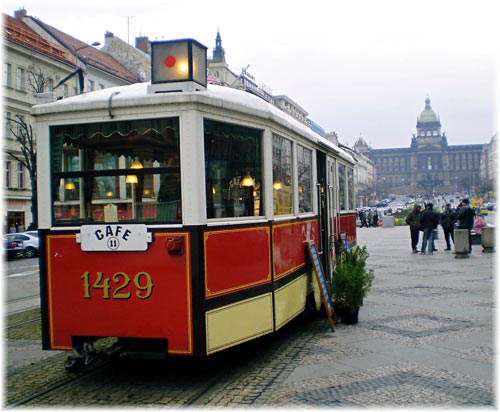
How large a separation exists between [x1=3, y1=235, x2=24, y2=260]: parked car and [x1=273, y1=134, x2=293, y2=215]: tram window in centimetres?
2386

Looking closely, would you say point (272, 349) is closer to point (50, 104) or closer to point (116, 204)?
point (116, 204)

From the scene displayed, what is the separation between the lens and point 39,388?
5.98 meters

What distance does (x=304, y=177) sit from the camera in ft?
26.9

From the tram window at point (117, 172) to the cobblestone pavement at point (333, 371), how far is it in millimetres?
1683

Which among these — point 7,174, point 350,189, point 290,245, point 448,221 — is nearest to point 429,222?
point 448,221

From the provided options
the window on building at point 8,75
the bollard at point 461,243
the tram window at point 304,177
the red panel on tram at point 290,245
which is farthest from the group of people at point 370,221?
the red panel on tram at point 290,245

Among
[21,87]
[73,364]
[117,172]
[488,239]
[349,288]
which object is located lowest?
[73,364]

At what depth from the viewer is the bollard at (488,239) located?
19.8m

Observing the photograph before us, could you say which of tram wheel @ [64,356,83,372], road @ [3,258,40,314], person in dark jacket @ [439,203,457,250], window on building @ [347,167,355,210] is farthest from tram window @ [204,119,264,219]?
person in dark jacket @ [439,203,457,250]

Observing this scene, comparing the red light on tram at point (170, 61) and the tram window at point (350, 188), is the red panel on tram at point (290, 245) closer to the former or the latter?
the red light on tram at point (170, 61)

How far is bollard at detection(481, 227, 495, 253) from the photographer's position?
19.8m

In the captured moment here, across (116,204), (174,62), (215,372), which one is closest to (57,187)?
(116,204)

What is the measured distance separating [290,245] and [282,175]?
35.7 inches

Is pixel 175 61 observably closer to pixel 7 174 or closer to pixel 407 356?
pixel 407 356
